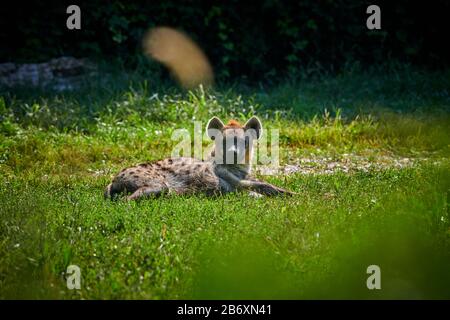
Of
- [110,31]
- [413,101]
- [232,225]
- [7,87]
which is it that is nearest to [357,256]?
[232,225]

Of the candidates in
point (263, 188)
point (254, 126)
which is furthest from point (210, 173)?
point (254, 126)

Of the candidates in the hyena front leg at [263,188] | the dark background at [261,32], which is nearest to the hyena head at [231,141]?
the hyena front leg at [263,188]

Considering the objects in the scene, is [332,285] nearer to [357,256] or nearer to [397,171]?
[357,256]

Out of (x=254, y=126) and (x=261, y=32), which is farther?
(x=261, y=32)

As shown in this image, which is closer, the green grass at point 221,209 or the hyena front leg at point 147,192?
the green grass at point 221,209

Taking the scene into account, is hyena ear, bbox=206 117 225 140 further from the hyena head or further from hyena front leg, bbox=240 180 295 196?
hyena front leg, bbox=240 180 295 196

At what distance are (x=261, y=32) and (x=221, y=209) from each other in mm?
7383

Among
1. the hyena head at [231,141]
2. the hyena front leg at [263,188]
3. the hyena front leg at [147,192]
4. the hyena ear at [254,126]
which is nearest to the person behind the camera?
the hyena front leg at [147,192]

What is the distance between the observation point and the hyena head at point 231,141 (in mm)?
7164

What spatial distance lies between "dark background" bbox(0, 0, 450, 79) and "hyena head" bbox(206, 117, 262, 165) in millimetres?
5043

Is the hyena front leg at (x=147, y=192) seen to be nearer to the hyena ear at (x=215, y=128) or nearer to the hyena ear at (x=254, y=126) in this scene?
the hyena ear at (x=215, y=128)

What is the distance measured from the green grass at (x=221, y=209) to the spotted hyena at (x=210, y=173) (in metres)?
0.33

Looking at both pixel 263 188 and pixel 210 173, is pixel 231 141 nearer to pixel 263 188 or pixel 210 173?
pixel 210 173

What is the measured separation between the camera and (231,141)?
283 inches
